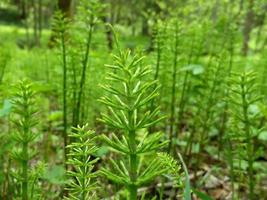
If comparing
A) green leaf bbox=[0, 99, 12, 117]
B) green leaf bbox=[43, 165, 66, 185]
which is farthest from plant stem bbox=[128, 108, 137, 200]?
green leaf bbox=[43, 165, 66, 185]

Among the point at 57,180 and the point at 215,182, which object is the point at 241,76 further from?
the point at 215,182

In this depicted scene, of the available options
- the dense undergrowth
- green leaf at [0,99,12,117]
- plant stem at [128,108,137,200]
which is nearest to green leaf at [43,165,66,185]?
the dense undergrowth

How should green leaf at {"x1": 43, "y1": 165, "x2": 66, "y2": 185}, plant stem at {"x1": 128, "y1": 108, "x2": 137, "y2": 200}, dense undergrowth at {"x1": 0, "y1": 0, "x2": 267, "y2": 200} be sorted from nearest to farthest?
1. plant stem at {"x1": 128, "y1": 108, "x2": 137, "y2": 200}
2. dense undergrowth at {"x1": 0, "y1": 0, "x2": 267, "y2": 200}
3. green leaf at {"x1": 43, "y1": 165, "x2": 66, "y2": 185}

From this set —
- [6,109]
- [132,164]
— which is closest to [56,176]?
[6,109]

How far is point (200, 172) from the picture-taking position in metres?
2.35

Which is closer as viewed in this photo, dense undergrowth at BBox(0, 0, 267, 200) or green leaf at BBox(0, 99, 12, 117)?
dense undergrowth at BBox(0, 0, 267, 200)

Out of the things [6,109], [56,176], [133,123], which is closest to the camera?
[133,123]

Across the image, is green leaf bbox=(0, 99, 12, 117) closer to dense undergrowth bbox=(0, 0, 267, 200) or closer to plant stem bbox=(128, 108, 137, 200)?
dense undergrowth bbox=(0, 0, 267, 200)

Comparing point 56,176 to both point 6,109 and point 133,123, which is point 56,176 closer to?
point 6,109

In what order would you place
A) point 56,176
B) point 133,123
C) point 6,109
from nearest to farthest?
point 133,123
point 6,109
point 56,176

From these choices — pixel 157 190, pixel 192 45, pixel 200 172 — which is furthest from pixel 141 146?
pixel 192 45

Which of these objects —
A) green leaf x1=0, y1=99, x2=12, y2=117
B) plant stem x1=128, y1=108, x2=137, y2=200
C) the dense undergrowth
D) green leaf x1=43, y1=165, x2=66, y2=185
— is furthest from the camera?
green leaf x1=43, y1=165, x2=66, y2=185

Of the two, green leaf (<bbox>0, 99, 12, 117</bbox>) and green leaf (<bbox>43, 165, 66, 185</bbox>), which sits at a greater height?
green leaf (<bbox>0, 99, 12, 117</bbox>)

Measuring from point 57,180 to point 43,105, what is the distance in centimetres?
172
